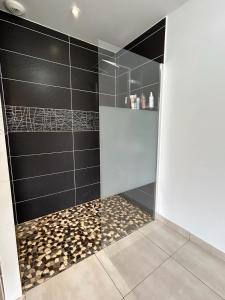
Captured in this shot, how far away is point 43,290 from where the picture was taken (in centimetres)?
105

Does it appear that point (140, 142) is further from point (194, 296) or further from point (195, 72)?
point (194, 296)

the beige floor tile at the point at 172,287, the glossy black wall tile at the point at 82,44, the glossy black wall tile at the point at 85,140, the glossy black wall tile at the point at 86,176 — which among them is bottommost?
the beige floor tile at the point at 172,287

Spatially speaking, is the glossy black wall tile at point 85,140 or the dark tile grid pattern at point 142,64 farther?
the glossy black wall tile at point 85,140

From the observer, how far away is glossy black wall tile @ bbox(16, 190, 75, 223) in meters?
1.76

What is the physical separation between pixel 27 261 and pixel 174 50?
7.78ft

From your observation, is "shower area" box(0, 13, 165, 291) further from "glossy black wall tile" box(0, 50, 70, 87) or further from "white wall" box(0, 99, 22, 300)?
"white wall" box(0, 99, 22, 300)

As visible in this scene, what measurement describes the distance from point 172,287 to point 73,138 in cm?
176

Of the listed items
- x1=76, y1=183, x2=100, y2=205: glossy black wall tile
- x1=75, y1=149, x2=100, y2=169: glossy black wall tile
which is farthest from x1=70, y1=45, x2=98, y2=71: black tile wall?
x1=76, y1=183, x2=100, y2=205: glossy black wall tile

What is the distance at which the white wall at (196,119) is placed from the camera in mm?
1237

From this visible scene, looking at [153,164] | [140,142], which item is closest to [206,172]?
[153,164]

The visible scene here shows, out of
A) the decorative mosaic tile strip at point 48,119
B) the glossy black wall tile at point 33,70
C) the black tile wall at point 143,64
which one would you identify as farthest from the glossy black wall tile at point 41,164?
the black tile wall at point 143,64

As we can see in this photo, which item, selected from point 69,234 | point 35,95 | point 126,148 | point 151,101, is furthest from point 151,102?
point 69,234

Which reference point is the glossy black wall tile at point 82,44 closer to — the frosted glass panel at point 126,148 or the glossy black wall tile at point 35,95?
the glossy black wall tile at point 35,95

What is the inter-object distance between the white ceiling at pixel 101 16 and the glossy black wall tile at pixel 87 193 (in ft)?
6.56
